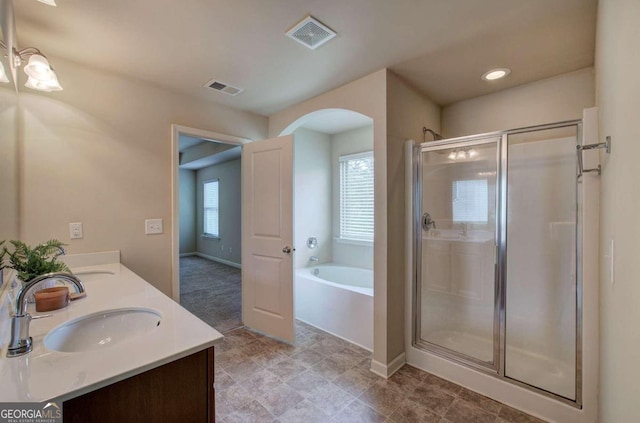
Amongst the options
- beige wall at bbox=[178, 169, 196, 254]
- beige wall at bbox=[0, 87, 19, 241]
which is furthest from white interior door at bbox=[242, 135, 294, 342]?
Result: beige wall at bbox=[178, 169, 196, 254]

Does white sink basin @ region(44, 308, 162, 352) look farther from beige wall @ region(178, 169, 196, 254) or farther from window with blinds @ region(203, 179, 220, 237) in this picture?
beige wall @ region(178, 169, 196, 254)

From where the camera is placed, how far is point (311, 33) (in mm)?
1765

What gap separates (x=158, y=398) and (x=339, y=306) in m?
2.12

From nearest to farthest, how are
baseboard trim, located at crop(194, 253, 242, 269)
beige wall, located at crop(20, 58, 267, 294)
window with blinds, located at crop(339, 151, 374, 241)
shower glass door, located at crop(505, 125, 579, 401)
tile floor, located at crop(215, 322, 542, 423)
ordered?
tile floor, located at crop(215, 322, 542, 423) < beige wall, located at crop(20, 58, 267, 294) < shower glass door, located at crop(505, 125, 579, 401) < window with blinds, located at crop(339, 151, 374, 241) < baseboard trim, located at crop(194, 253, 242, 269)

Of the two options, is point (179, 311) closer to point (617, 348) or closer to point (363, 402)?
point (363, 402)

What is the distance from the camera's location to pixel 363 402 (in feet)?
6.23

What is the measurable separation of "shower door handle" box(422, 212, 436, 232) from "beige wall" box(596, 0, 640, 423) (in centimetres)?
141

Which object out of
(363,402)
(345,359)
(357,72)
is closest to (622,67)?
(357,72)

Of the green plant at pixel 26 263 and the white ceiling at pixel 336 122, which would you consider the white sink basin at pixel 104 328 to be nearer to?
the green plant at pixel 26 263

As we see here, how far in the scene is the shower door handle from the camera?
99.7 inches

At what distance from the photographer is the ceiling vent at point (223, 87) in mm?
2473

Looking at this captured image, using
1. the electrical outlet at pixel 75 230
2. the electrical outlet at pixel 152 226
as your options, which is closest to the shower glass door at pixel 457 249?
the electrical outlet at pixel 152 226

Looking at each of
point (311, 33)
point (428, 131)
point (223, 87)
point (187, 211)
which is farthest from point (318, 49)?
point (187, 211)

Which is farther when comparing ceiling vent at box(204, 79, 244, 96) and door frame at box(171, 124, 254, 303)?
door frame at box(171, 124, 254, 303)
